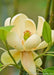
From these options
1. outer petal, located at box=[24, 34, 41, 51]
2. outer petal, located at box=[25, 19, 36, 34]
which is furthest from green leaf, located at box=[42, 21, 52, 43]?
outer petal, located at box=[25, 19, 36, 34]

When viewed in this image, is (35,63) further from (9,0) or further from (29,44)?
(9,0)

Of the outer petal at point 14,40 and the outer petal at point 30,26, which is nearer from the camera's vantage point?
the outer petal at point 14,40

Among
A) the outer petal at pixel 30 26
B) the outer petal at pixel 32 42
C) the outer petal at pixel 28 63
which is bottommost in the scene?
the outer petal at pixel 28 63

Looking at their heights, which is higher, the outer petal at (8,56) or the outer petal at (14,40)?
the outer petal at (14,40)

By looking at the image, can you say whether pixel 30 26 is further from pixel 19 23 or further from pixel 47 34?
pixel 47 34

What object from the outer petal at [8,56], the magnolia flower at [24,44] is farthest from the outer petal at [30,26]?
the outer petal at [8,56]

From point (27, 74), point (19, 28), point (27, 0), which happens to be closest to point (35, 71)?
point (27, 74)

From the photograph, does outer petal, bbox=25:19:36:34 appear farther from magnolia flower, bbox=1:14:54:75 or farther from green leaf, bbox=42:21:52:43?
green leaf, bbox=42:21:52:43

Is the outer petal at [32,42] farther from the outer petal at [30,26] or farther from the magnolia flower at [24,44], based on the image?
the outer petal at [30,26]
